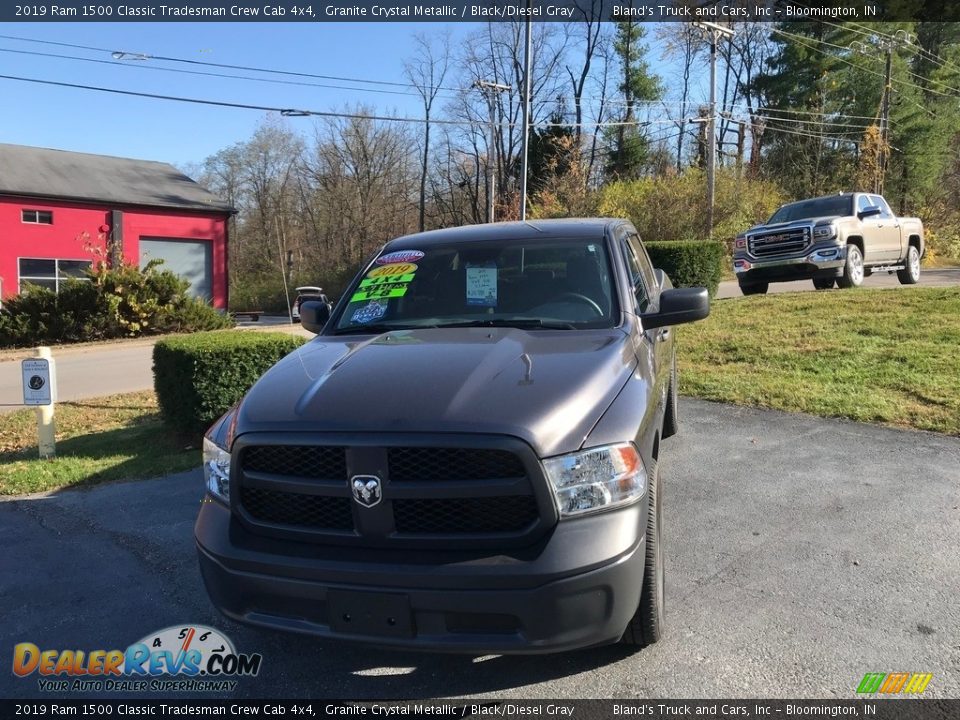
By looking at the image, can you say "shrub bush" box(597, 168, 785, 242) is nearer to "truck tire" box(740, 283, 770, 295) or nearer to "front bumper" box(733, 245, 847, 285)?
"truck tire" box(740, 283, 770, 295)

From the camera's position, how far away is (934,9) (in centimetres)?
3812

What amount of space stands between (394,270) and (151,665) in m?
2.34

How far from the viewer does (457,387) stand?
2.63 metres

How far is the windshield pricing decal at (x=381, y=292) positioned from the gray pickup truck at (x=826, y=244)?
11.5 meters

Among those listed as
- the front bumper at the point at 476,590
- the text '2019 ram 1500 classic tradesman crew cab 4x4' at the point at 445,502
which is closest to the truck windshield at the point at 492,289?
the text '2019 ram 1500 classic tradesman crew cab 4x4' at the point at 445,502

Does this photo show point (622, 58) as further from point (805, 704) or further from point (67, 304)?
point (805, 704)

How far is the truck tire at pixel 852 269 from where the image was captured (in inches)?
537

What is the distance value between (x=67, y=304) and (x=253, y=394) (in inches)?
797

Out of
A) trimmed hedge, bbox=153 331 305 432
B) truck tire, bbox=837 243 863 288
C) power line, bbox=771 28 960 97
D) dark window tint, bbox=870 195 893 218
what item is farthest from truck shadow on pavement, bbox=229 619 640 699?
power line, bbox=771 28 960 97

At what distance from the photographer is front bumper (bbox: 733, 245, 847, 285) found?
13.4 meters

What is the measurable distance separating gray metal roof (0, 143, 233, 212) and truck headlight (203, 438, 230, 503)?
30.1 metres

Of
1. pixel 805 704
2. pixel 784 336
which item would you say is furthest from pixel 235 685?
pixel 784 336

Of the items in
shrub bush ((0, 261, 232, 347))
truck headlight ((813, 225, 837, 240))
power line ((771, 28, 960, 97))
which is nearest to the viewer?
truck headlight ((813, 225, 837, 240))

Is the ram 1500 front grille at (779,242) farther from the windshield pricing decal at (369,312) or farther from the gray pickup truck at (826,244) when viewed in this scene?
the windshield pricing decal at (369,312)
